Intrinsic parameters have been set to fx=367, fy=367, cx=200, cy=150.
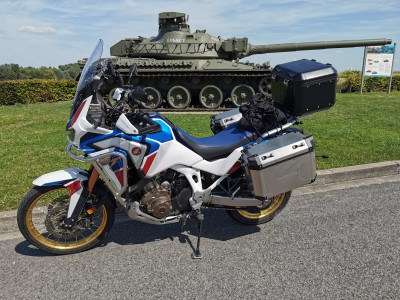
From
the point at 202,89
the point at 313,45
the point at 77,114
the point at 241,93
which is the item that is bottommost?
the point at 241,93

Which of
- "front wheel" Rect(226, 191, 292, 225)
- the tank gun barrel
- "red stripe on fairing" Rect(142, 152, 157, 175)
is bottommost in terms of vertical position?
"front wheel" Rect(226, 191, 292, 225)

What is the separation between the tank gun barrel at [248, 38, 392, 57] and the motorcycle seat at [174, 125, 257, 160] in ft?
36.7

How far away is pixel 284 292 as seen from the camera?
268 centimetres

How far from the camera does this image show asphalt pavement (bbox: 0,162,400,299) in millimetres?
2721

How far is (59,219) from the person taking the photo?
3221 mm

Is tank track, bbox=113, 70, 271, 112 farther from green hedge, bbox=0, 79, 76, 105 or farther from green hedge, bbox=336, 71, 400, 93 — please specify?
green hedge, bbox=336, 71, 400, 93

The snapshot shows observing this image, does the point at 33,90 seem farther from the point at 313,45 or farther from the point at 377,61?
the point at 377,61

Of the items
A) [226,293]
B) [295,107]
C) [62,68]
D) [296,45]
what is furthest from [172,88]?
[62,68]

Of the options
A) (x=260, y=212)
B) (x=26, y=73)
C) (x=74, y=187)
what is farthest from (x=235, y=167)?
(x=26, y=73)

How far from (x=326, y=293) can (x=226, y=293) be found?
28.4 inches

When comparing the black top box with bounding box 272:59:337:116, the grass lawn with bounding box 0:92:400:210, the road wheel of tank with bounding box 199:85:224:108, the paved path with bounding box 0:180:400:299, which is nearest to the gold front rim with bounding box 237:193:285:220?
the paved path with bounding box 0:180:400:299

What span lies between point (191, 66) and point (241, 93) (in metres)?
2.03

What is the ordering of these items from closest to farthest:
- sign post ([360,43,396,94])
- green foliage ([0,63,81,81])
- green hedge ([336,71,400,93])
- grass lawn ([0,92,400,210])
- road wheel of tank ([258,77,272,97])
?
1. grass lawn ([0,92,400,210])
2. road wheel of tank ([258,77,272,97])
3. sign post ([360,43,396,94])
4. green hedge ([336,71,400,93])
5. green foliage ([0,63,81,81])

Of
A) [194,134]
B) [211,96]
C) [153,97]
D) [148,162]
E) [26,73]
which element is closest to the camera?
[148,162]
